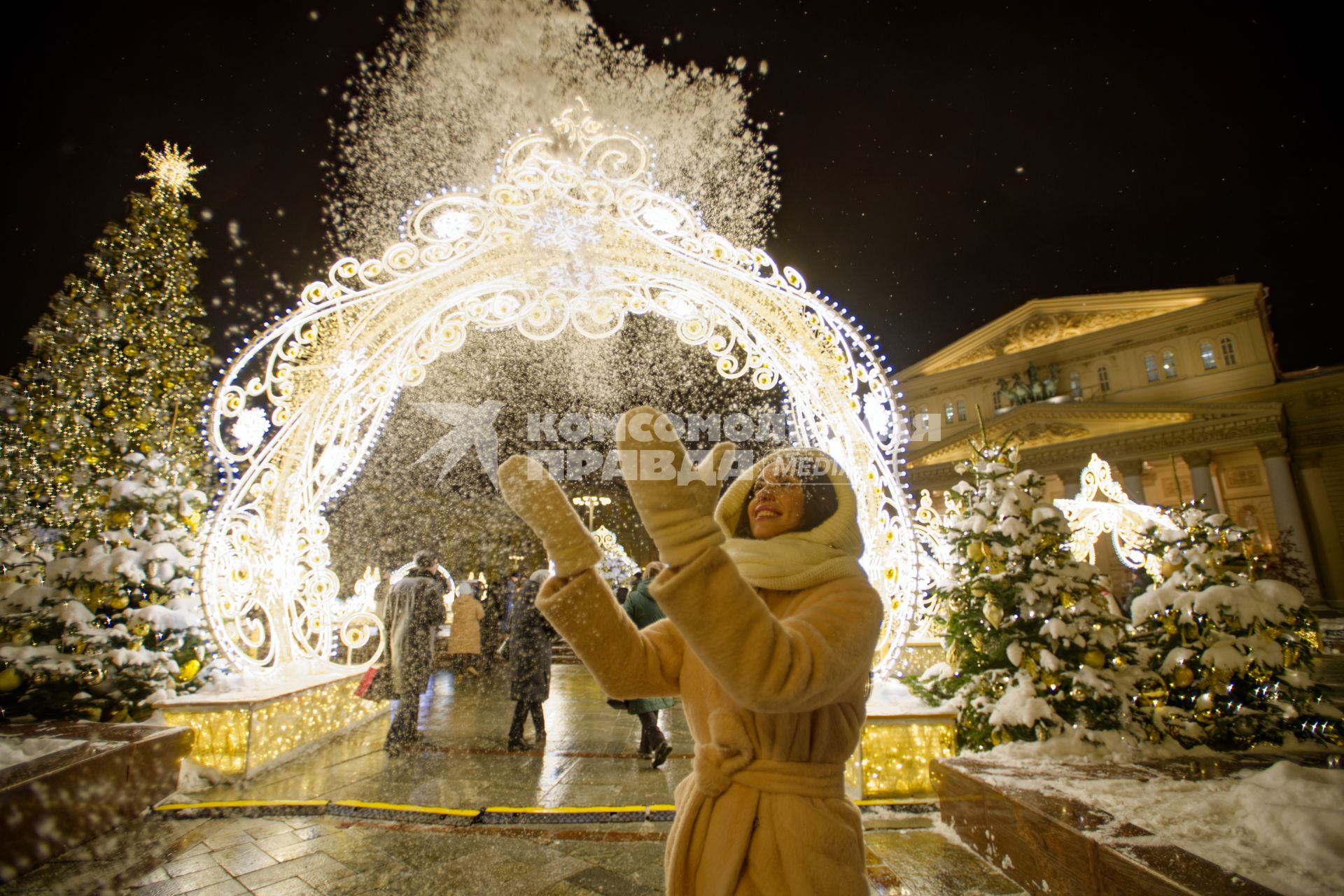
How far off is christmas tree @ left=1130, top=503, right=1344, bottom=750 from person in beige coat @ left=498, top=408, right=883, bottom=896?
408cm

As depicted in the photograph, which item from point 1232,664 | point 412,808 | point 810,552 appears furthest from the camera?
point 412,808

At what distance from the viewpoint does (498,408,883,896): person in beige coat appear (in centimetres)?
114

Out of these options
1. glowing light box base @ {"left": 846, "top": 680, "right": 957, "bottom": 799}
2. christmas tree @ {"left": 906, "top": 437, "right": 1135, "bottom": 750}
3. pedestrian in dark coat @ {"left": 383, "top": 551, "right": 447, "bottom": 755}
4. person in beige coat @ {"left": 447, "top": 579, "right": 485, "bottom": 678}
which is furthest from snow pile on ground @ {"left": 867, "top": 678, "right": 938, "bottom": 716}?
person in beige coat @ {"left": 447, "top": 579, "right": 485, "bottom": 678}

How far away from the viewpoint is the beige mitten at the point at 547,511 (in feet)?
4.71

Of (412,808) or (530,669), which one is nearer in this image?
(412,808)

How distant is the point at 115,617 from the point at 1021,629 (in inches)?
302

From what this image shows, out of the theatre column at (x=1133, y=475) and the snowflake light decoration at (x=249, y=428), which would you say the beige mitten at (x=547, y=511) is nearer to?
the snowflake light decoration at (x=249, y=428)

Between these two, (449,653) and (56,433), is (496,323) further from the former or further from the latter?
(449,653)

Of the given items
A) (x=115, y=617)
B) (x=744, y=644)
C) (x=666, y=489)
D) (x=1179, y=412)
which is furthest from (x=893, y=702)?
(x=1179, y=412)

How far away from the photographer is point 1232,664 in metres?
4.26

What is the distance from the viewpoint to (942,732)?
4551 millimetres

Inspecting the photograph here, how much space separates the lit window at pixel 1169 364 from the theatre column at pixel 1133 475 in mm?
5092

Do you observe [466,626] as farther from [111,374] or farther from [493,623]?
[111,374]

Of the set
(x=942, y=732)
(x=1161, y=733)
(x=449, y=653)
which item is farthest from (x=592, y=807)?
(x=449, y=653)
